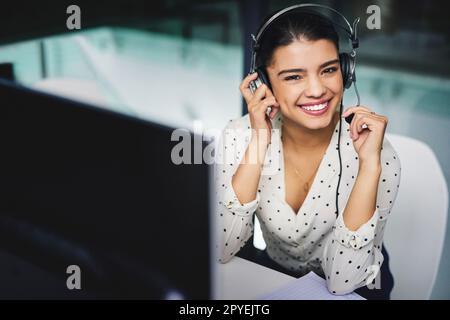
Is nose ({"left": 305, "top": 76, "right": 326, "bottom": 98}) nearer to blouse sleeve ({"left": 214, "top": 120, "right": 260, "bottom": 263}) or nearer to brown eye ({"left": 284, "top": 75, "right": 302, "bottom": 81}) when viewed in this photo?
brown eye ({"left": 284, "top": 75, "right": 302, "bottom": 81})

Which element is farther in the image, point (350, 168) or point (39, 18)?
point (39, 18)

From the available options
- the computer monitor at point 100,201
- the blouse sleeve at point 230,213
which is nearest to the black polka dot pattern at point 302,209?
the blouse sleeve at point 230,213

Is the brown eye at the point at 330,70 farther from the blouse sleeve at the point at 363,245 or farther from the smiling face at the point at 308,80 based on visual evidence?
the blouse sleeve at the point at 363,245

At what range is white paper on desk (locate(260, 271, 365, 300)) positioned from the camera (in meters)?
0.99

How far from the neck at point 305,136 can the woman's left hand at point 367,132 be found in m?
0.13

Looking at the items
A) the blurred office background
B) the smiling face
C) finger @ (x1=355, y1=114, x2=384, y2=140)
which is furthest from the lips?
the blurred office background

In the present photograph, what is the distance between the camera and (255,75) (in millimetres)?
1176

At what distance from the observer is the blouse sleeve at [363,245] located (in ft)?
3.38

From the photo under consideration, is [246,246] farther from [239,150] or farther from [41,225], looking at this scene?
[41,225]

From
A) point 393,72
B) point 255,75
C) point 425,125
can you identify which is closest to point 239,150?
point 255,75

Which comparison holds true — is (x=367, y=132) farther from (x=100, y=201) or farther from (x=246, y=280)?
(x=100, y=201)

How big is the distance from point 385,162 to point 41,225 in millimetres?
734

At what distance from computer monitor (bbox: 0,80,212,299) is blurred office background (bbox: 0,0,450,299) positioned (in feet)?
1.72
